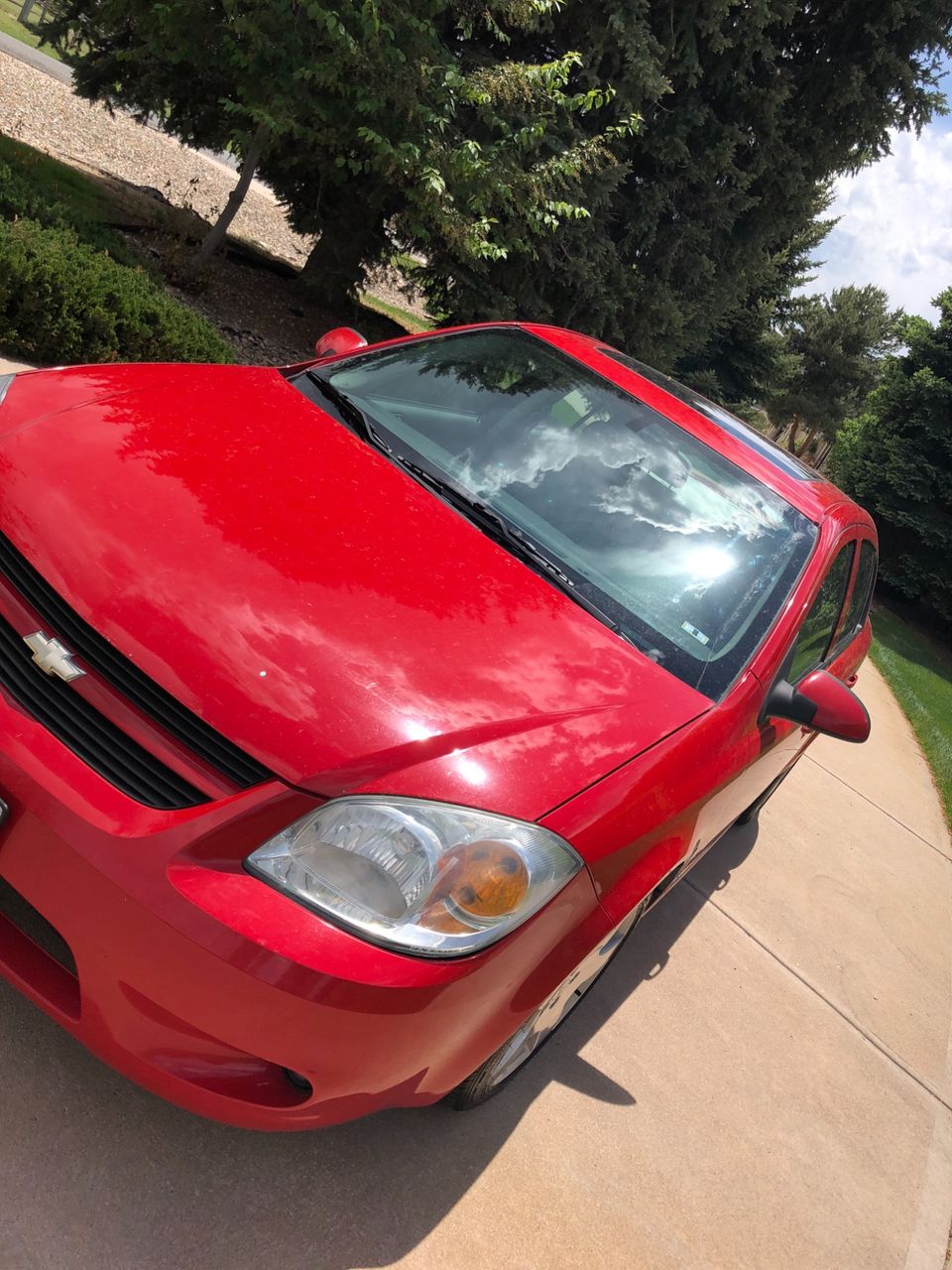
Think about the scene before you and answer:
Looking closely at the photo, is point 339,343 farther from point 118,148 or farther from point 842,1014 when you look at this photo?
point 118,148

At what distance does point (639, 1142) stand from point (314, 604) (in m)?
1.74

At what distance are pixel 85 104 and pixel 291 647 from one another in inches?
947

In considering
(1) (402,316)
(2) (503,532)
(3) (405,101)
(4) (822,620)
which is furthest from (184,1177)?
(1) (402,316)

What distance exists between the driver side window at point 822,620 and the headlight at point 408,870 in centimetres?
142

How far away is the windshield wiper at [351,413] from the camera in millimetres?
2762

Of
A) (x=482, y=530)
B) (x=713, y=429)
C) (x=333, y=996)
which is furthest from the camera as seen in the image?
(x=713, y=429)

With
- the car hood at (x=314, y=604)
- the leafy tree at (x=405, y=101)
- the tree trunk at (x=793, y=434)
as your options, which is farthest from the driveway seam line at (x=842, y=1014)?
the tree trunk at (x=793, y=434)

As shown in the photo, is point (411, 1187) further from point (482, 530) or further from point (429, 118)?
point (429, 118)

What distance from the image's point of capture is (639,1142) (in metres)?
2.58

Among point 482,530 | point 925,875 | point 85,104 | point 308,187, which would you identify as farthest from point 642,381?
point 85,104

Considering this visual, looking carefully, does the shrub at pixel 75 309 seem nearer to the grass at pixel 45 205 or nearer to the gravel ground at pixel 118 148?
the grass at pixel 45 205

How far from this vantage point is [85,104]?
831 inches

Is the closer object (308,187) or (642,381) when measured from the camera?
(642,381)

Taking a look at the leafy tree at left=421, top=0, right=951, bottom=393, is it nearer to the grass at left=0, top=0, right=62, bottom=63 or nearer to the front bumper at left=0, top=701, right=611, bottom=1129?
the front bumper at left=0, top=701, right=611, bottom=1129
